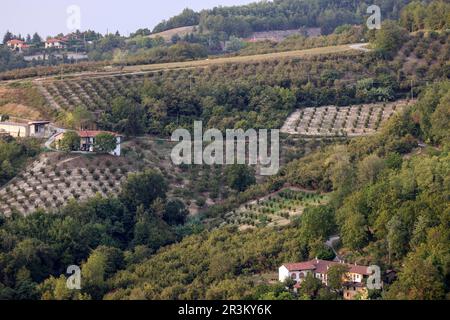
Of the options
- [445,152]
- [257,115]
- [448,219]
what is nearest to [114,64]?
[257,115]

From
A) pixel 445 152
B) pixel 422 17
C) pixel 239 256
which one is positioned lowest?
pixel 239 256

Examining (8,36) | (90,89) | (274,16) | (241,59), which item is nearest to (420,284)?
(90,89)

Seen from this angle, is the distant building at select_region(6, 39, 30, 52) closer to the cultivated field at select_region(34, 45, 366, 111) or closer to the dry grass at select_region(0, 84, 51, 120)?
the cultivated field at select_region(34, 45, 366, 111)

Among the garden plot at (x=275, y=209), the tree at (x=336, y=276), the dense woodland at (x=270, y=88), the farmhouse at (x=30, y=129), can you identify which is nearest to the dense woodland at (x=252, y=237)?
the tree at (x=336, y=276)

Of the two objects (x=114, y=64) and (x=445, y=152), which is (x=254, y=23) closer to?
(x=114, y=64)

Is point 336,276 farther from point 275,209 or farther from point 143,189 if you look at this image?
point 143,189

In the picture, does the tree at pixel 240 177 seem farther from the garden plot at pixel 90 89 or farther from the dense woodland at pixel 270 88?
the garden plot at pixel 90 89
